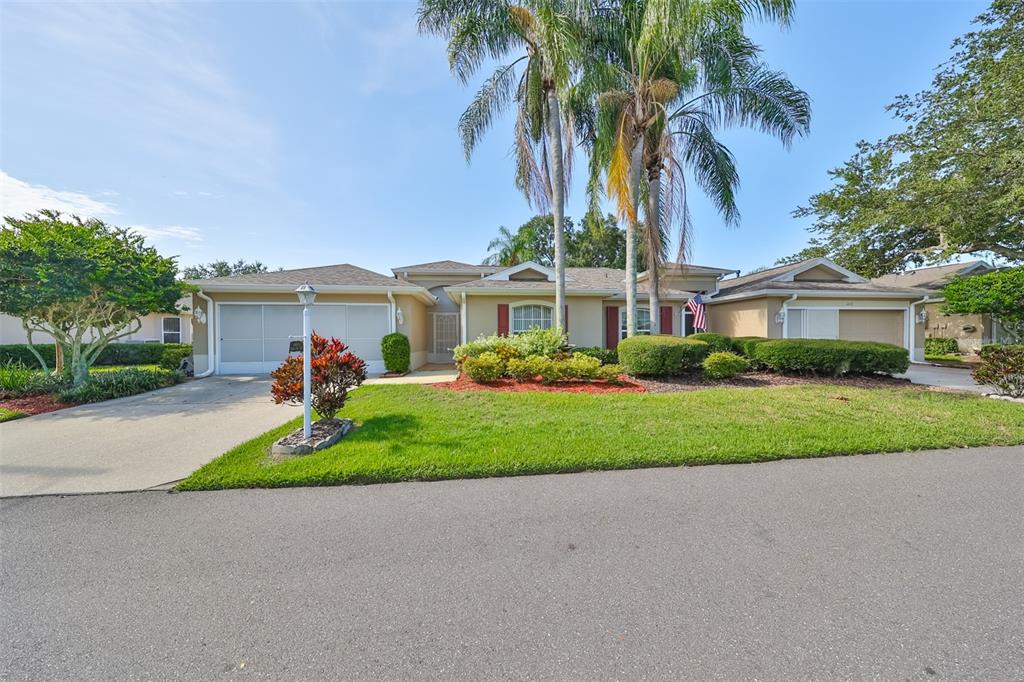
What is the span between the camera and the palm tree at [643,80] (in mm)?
8648

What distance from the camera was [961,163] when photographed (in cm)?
1405

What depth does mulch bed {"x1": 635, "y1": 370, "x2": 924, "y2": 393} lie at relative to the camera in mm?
8922

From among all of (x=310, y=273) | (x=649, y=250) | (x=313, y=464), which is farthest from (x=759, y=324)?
(x=310, y=273)

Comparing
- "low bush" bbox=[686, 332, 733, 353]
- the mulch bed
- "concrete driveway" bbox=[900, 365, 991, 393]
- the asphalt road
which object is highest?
"low bush" bbox=[686, 332, 733, 353]

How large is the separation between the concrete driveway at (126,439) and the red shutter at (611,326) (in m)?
11.4

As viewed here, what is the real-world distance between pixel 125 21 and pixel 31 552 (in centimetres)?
815

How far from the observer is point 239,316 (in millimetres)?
12742

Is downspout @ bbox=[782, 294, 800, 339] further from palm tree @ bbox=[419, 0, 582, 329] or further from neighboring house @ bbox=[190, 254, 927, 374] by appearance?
palm tree @ bbox=[419, 0, 582, 329]

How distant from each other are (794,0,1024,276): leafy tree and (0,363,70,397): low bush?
2632cm

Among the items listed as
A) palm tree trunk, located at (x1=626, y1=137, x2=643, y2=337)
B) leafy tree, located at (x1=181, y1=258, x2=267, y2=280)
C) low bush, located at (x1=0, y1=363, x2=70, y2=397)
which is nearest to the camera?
low bush, located at (x1=0, y1=363, x2=70, y2=397)

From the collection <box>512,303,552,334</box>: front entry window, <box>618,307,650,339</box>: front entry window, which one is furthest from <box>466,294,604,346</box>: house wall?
<box>618,307,650,339</box>: front entry window

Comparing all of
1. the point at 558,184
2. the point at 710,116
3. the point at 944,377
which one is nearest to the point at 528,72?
the point at 558,184

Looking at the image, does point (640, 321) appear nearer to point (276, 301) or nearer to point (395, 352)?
point (395, 352)

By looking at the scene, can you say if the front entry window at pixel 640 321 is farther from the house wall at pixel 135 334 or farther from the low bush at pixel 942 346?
the house wall at pixel 135 334
